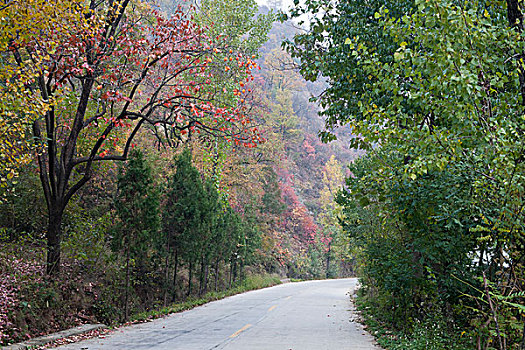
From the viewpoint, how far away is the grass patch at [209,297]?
47.6ft

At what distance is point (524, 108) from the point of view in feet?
17.7

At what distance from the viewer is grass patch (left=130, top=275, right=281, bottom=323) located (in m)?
14.5

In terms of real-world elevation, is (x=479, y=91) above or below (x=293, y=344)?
above

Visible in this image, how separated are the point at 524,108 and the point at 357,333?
7938 millimetres

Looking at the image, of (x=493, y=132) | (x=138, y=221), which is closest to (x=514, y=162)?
(x=493, y=132)

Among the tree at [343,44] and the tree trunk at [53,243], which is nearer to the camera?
the tree at [343,44]

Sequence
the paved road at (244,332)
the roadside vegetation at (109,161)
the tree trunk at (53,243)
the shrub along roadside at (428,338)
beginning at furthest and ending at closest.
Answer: the tree trunk at (53,243)
the roadside vegetation at (109,161)
the paved road at (244,332)
the shrub along roadside at (428,338)

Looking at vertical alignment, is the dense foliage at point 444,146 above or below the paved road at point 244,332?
above

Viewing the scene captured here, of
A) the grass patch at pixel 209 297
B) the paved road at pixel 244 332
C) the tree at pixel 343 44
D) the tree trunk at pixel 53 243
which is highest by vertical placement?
the tree at pixel 343 44

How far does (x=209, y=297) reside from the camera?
2209 cm

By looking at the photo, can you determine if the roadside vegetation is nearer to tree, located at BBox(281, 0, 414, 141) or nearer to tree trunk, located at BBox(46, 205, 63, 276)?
tree trunk, located at BBox(46, 205, 63, 276)

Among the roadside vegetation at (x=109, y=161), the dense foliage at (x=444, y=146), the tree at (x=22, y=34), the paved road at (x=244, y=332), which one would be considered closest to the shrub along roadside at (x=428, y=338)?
the dense foliage at (x=444, y=146)

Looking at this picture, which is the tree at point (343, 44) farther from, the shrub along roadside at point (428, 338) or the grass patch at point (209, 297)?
the grass patch at point (209, 297)

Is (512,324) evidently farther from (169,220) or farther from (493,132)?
(169,220)
